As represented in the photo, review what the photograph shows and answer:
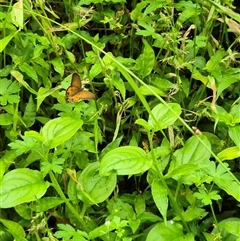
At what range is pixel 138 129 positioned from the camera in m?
1.36

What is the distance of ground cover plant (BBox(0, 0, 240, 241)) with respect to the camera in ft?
3.50

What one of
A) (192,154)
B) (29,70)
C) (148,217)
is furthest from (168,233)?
(29,70)

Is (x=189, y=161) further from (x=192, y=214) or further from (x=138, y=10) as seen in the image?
(x=138, y=10)

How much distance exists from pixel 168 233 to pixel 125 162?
0.60 feet

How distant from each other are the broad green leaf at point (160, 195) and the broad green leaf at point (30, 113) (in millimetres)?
389

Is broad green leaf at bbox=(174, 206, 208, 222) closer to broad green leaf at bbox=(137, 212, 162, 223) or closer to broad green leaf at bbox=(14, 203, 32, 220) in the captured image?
broad green leaf at bbox=(137, 212, 162, 223)

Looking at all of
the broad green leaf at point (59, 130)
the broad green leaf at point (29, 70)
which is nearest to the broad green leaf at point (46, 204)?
the broad green leaf at point (59, 130)

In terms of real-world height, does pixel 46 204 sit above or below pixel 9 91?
below

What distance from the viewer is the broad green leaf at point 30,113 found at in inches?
52.0

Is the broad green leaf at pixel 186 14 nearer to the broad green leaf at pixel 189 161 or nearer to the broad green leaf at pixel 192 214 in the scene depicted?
the broad green leaf at pixel 189 161

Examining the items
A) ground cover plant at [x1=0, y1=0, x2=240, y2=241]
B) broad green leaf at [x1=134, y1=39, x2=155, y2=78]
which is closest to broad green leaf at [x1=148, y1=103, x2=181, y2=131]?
ground cover plant at [x1=0, y1=0, x2=240, y2=241]

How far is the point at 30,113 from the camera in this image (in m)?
1.33

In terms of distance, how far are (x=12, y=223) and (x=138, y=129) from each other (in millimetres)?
393

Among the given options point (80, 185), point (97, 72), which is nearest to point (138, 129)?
point (97, 72)
